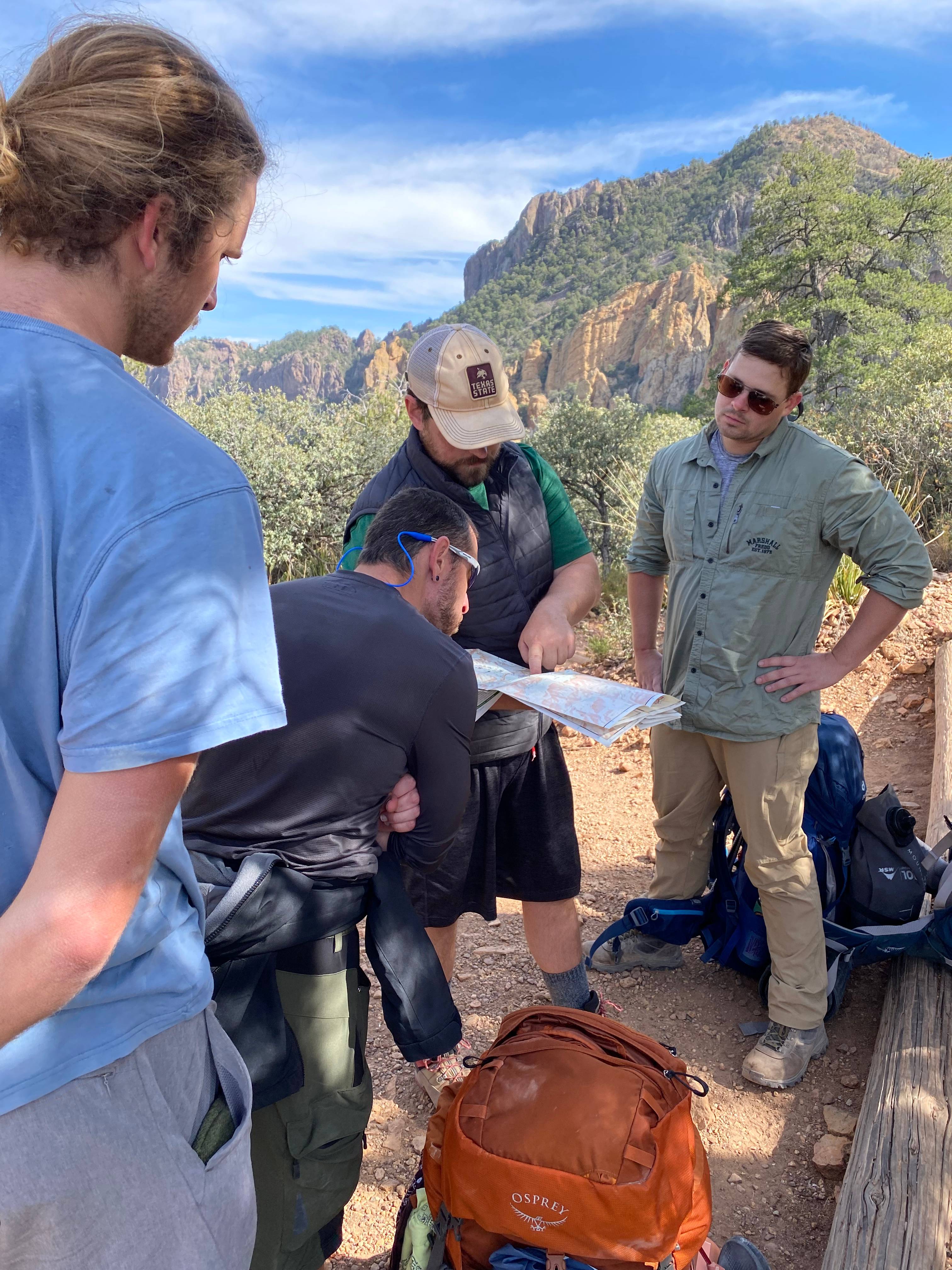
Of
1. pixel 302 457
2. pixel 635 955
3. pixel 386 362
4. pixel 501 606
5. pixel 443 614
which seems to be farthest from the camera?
pixel 386 362

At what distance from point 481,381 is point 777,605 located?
46.6 inches

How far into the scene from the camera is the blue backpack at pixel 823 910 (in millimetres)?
2904

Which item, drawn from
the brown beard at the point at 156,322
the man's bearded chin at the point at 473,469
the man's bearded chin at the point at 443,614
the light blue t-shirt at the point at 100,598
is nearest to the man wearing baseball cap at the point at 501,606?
the man's bearded chin at the point at 473,469

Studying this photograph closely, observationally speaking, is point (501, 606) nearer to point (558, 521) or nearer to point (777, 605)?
point (558, 521)

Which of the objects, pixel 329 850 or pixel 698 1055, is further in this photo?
pixel 698 1055

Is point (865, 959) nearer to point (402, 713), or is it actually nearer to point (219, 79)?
point (402, 713)

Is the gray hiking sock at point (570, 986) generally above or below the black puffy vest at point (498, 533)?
below

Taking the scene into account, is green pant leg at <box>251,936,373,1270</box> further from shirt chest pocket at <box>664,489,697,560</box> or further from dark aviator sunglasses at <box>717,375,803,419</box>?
dark aviator sunglasses at <box>717,375,803,419</box>

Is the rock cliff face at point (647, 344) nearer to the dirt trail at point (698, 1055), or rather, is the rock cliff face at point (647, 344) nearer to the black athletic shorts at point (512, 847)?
the dirt trail at point (698, 1055)

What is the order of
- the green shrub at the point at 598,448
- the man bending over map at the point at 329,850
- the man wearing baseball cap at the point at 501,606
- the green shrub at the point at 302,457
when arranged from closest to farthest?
the man bending over map at the point at 329,850 < the man wearing baseball cap at the point at 501,606 < the green shrub at the point at 302,457 < the green shrub at the point at 598,448

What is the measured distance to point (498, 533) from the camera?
251 centimetres

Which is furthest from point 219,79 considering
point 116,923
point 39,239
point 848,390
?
point 848,390

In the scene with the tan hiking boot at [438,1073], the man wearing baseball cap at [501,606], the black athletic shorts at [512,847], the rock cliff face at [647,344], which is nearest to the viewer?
the man wearing baseball cap at [501,606]

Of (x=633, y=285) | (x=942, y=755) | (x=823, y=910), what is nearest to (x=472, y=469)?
(x=823, y=910)
